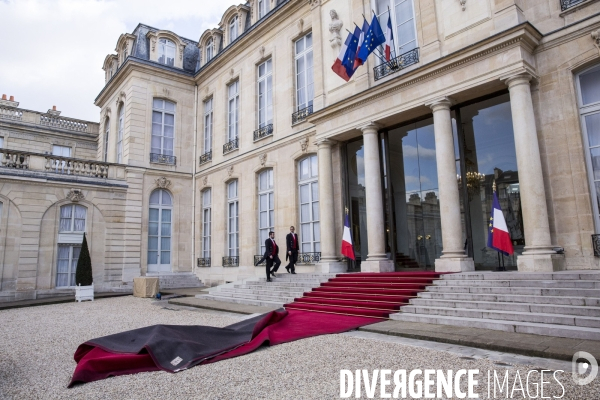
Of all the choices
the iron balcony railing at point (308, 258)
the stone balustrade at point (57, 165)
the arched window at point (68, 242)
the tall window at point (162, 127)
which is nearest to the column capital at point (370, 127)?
the iron balcony railing at point (308, 258)

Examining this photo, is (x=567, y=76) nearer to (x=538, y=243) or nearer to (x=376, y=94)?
(x=538, y=243)

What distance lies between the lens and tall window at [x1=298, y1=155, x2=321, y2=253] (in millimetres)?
11039

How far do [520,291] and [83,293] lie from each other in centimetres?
1058

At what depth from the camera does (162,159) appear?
15.3 metres

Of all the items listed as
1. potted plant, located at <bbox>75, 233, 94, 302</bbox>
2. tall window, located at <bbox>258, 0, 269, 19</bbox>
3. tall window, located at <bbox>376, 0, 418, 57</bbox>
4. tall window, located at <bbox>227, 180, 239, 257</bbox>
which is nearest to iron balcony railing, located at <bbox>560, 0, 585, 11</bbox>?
tall window, located at <bbox>376, 0, 418, 57</bbox>

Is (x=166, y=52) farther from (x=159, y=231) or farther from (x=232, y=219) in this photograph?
(x=232, y=219)

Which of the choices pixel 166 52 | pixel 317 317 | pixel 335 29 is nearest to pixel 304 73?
pixel 335 29

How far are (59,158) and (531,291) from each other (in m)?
13.8

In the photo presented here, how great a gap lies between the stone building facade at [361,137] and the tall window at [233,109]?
0.28 ft

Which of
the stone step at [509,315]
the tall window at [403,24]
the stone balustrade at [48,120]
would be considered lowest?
the stone step at [509,315]

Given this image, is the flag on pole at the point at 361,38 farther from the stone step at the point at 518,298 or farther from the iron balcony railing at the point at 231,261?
the iron balcony railing at the point at 231,261

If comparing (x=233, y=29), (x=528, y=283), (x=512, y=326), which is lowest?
(x=512, y=326)

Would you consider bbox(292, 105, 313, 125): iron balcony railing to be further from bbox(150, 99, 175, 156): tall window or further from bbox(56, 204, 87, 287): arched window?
bbox(56, 204, 87, 287): arched window

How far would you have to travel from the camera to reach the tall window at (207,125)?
15870 mm
